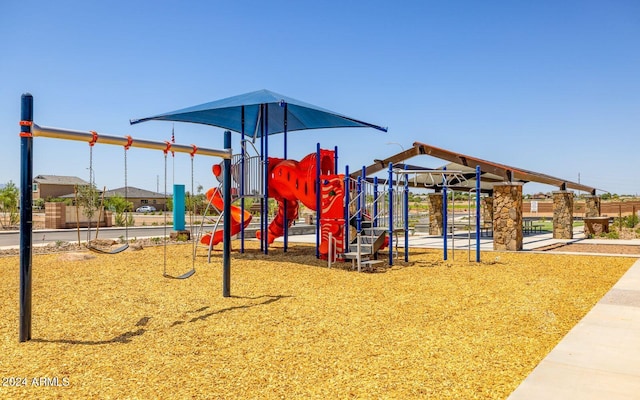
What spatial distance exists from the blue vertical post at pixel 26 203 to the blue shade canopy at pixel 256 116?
6905 mm

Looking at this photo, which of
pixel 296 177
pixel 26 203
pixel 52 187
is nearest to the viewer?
pixel 26 203

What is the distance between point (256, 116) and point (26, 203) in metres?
10.2

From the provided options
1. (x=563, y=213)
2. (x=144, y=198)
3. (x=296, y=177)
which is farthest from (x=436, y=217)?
(x=144, y=198)

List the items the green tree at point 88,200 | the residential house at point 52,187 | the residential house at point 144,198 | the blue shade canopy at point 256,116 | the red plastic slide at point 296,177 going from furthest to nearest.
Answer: the residential house at point 144,198
the residential house at point 52,187
the green tree at point 88,200
the blue shade canopy at point 256,116
the red plastic slide at point 296,177

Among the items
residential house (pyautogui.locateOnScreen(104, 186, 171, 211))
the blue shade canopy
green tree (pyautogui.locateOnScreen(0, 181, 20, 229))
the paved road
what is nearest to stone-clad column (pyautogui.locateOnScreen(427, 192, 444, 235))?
the blue shade canopy

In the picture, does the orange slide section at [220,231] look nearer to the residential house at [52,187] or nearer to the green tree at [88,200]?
the green tree at [88,200]

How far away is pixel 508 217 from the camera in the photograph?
14133 millimetres

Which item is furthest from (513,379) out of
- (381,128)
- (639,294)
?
(381,128)

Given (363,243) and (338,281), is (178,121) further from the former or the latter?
(338,281)

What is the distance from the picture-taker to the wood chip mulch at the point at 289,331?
12.4ft

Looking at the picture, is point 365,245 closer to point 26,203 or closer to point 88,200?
point 26,203

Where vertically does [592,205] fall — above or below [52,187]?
below

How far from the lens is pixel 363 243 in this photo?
11.2 meters

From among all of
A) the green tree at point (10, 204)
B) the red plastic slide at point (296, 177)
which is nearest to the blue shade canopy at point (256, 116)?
the red plastic slide at point (296, 177)
